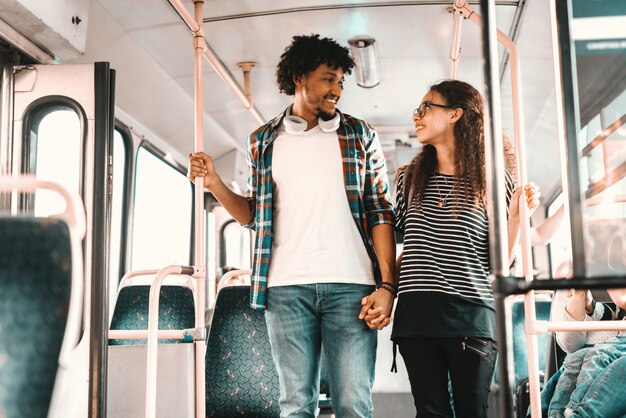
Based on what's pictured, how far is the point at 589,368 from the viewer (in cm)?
246

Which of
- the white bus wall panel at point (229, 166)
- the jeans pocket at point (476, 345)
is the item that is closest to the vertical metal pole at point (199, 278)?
the jeans pocket at point (476, 345)

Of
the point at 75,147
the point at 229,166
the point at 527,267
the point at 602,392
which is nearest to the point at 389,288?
the point at 527,267

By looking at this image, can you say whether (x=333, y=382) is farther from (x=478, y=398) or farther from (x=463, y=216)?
(x=463, y=216)

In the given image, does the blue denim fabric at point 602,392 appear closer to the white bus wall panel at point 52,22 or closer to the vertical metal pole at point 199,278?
the vertical metal pole at point 199,278

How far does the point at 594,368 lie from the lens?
245 cm

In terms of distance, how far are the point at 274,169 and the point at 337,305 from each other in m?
0.52

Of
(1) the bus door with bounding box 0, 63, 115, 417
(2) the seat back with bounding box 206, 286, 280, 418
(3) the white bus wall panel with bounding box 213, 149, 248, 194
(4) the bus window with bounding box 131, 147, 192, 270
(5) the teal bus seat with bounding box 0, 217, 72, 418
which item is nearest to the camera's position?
(5) the teal bus seat with bounding box 0, 217, 72, 418

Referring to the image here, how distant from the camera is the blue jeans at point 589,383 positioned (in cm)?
229

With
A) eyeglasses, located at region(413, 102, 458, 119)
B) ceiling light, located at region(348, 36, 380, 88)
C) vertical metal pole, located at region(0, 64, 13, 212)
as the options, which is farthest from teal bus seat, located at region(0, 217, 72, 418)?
ceiling light, located at region(348, 36, 380, 88)

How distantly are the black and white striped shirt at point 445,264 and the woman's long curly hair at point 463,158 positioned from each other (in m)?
0.02

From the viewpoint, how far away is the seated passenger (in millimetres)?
2295

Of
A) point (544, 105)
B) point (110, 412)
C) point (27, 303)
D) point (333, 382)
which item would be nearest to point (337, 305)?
point (333, 382)

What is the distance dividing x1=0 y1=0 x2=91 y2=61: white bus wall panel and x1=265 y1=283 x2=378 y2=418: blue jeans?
1550 millimetres

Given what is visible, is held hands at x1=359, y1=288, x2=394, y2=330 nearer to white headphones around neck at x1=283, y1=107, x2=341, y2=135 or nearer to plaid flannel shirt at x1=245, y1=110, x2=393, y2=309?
plaid flannel shirt at x1=245, y1=110, x2=393, y2=309
